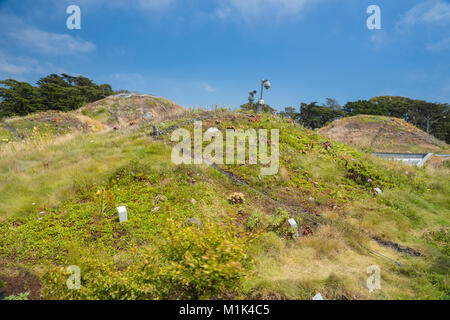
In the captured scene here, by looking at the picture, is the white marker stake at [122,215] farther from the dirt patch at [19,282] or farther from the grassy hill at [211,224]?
the dirt patch at [19,282]

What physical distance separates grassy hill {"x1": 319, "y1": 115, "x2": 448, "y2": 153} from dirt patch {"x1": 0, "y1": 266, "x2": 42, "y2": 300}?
67.8 ft

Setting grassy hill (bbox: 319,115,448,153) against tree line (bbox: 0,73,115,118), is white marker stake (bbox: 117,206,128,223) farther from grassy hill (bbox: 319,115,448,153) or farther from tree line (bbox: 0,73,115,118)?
tree line (bbox: 0,73,115,118)

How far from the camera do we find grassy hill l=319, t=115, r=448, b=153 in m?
19.9

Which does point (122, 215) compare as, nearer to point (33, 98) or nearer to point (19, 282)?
point (19, 282)

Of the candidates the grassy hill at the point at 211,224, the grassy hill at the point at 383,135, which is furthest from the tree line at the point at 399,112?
the grassy hill at the point at 211,224

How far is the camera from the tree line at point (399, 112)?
39.4 metres

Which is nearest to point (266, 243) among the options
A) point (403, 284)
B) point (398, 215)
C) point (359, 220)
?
point (403, 284)

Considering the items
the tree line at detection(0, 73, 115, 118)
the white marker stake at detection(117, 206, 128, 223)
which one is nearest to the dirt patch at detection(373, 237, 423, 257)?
the white marker stake at detection(117, 206, 128, 223)

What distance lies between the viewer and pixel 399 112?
141ft

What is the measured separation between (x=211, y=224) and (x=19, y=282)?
3380mm

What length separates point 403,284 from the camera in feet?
12.4

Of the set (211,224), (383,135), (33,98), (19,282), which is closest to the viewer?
(211,224)

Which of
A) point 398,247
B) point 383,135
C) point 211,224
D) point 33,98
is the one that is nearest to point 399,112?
point 383,135

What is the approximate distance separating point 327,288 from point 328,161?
7.60 metres
